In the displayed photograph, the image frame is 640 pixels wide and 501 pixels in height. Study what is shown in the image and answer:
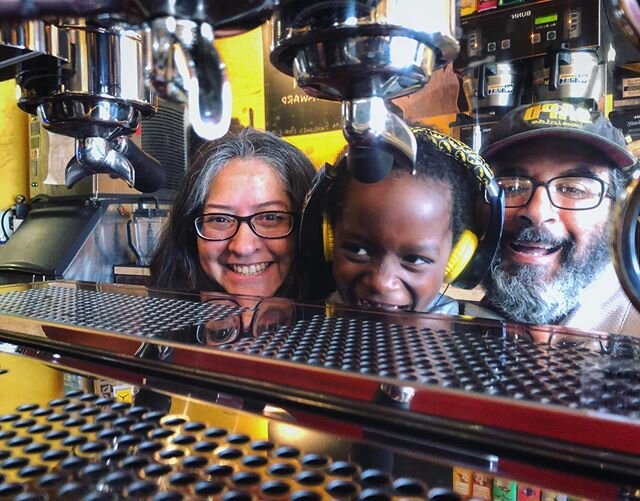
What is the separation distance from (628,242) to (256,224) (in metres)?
0.73

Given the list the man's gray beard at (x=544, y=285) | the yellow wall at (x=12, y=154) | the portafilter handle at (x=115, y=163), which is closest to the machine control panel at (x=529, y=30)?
the man's gray beard at (x=544, y=285)

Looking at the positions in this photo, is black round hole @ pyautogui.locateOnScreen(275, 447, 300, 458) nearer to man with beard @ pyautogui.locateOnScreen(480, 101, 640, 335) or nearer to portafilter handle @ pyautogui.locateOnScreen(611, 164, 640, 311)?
portafilter handle @ pyautogui.locateOnScreen(611, 164, 640, 311)

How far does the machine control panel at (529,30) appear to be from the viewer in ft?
5.31

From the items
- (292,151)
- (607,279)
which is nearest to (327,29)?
(292,151)

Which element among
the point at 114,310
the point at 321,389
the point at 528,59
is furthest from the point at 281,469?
the point at 528,59

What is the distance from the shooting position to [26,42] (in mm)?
533

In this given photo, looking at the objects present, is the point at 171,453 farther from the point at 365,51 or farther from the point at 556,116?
the point at 556,116

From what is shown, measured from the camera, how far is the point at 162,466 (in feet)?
1.06

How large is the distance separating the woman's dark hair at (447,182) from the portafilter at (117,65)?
1.04 ft

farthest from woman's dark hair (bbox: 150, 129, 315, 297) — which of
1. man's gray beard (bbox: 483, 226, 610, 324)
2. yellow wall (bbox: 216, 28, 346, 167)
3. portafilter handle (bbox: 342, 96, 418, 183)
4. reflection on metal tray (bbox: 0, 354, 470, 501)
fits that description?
yellow wall (bbox: 216, 28, 346, 167)

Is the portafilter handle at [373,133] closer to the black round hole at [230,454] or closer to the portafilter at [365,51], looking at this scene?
the portafilter at [365,51]

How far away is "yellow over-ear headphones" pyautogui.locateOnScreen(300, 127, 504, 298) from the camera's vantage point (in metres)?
0.88

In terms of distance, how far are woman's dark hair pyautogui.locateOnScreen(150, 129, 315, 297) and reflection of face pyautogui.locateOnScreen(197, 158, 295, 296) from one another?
0.02m

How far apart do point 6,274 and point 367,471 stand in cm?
172
